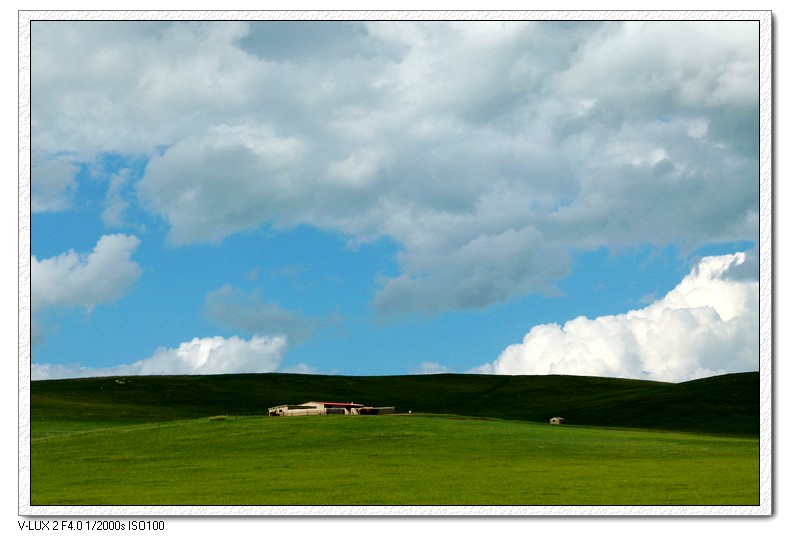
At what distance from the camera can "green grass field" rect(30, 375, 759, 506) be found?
83.4ft

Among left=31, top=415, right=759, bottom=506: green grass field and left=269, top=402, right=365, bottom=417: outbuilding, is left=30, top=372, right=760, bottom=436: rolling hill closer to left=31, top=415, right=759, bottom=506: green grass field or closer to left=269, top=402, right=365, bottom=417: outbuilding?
left=269, top=402, right=365, bottom=417: outbuilding

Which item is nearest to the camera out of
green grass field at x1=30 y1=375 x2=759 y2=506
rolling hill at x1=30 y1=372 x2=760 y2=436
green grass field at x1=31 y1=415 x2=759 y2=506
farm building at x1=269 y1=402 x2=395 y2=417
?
green grass field at x1=31 y1=415 x2=759 y2=506

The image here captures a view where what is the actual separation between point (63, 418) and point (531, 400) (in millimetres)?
47908

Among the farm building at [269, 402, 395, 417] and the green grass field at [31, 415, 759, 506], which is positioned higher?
the farm building at [269, 402, 395, 417]

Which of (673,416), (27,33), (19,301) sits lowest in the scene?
(673,416)

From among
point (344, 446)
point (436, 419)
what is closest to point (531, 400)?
Answer: point (436, 419)

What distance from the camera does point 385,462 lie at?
115 feet

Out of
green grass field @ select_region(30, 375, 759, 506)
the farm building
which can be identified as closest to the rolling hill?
green grass field @ select_region(30, 375, 759, 506)

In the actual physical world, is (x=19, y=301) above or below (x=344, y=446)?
above

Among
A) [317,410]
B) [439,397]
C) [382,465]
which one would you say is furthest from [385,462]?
[439,397]

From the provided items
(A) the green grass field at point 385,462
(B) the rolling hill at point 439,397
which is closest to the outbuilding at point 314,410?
(A) the green grass field at point 385,462

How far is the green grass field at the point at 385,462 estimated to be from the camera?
2542cm
